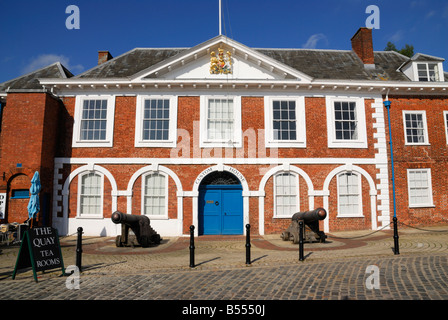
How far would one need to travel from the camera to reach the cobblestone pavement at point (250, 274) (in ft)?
18.0

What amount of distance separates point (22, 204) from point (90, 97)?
5.81 meters

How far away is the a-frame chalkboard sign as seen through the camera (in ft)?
22.5

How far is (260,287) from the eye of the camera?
5898 mm

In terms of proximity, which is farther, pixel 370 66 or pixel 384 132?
pixel 370 66

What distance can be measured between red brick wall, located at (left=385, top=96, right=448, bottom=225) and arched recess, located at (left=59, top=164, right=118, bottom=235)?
1347cm

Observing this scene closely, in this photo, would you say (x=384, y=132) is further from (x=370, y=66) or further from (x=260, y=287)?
(x=260, y=287)

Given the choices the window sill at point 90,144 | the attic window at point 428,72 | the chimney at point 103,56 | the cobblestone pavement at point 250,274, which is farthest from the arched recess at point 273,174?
the chimney at point 103,56

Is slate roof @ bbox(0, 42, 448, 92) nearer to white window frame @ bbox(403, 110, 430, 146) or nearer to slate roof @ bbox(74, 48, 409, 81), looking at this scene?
slate roof @ bbox(74, 48, 409, 81)

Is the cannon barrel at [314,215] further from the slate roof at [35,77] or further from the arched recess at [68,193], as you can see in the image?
the slate roof at [35,77]

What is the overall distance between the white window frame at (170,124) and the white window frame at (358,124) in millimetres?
7624

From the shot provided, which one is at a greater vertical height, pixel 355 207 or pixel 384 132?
pixel 384 132

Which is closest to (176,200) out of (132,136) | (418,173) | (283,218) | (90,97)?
(132,136)
